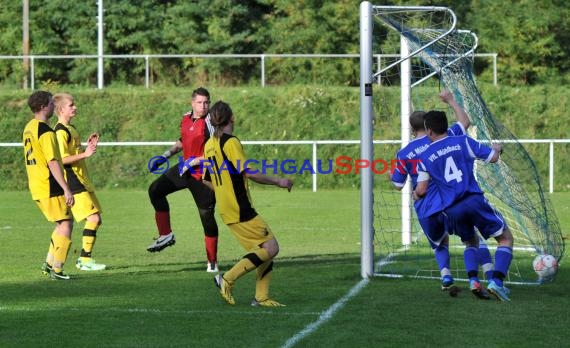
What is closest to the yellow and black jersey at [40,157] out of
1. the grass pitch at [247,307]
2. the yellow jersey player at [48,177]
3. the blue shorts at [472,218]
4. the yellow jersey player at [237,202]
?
the yellow jersey player at [48,177]

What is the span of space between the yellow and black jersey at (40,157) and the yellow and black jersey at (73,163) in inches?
19.6

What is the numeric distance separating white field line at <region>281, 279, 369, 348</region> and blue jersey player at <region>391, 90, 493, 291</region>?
81 cm

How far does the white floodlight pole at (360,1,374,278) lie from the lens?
11023 millimetres

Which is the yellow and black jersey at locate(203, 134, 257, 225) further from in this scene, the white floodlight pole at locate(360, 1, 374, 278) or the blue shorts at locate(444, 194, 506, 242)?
the white floodlight pole at locate(360, 1, 374, 278)

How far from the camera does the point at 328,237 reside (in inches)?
629

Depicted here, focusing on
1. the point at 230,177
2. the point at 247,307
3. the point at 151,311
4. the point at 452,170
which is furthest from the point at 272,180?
the point at 452,170

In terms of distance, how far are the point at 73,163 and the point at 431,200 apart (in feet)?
12.9

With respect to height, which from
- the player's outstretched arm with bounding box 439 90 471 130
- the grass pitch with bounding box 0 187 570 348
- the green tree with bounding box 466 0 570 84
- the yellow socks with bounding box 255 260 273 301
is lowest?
the grass pitch with bounding box 0 187 570 348

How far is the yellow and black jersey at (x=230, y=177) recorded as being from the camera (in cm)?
898

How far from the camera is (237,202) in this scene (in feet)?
29.8

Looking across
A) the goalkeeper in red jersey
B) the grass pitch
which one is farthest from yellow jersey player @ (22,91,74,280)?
the goalkeeper in red jersey

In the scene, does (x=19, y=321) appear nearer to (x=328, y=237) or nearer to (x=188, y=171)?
(x=188, y=171)

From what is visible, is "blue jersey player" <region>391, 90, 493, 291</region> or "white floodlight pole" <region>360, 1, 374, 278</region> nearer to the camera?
"blue jersey player" <region>391, 90, 493, 291</region>

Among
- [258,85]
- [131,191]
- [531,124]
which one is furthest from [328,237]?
[258,85]
